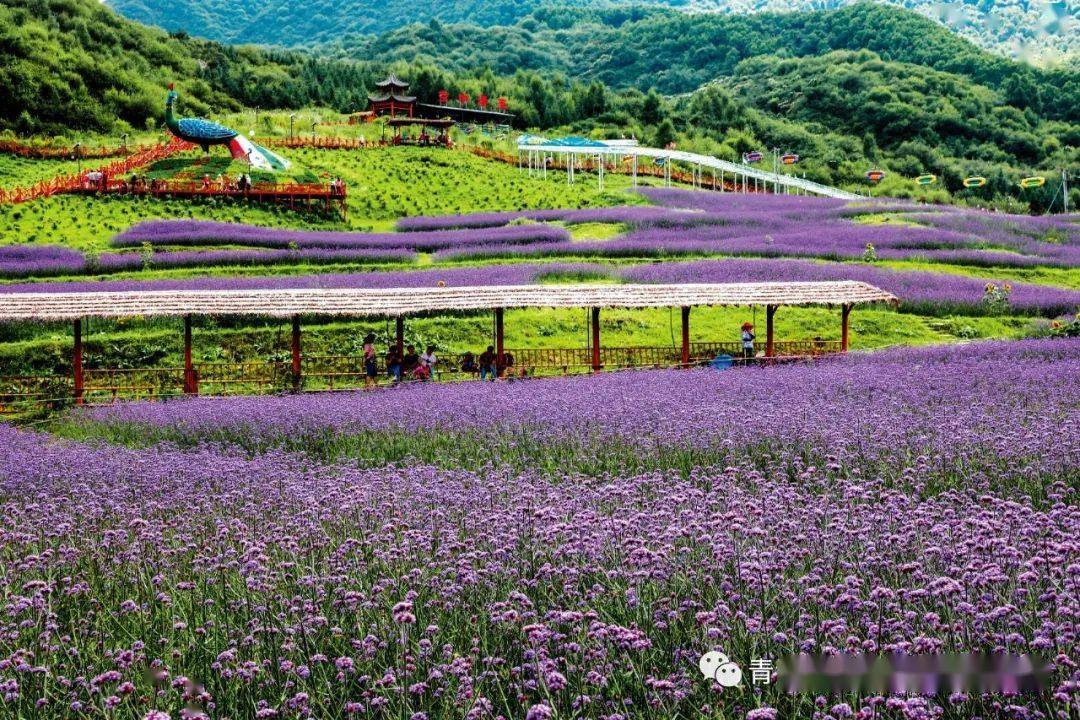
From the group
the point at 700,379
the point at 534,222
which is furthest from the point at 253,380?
the point at 534,222

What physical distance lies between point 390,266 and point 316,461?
23.2 m

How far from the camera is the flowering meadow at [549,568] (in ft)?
16.7

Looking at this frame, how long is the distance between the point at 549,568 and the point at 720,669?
5.73 ft

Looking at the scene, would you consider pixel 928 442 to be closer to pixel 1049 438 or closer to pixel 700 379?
pixel 1049 438

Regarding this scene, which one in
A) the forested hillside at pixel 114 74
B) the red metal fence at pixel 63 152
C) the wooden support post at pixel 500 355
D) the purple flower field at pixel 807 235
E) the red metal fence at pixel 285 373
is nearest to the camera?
the red metal fence at pixel 285 373

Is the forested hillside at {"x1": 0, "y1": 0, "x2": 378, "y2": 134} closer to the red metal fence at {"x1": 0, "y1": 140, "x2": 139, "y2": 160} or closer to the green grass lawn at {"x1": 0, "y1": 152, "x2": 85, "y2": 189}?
the red metal fence at {"x1": 0, "y1": 140, "x2": 139, "y2": 160}

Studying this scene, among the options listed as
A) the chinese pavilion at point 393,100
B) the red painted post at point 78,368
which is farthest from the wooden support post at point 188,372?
the chinese pavilion at point 393,100

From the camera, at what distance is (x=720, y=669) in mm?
4516

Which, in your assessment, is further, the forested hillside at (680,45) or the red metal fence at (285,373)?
the forested hillside at (680,45)

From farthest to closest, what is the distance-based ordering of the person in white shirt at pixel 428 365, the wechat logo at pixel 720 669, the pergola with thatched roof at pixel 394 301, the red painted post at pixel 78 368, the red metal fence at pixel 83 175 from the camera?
the red metal fence at pixel 83 175 → the person in white shirt at pixel 428 365 → the pergola with thatched roof at pixel 394 301 → the red painted post at pixel 78 368 → the wechat logo at pixel 720 669

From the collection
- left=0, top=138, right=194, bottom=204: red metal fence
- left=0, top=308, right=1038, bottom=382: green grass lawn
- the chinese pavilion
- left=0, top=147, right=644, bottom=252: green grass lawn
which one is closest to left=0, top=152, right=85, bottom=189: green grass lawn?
left=0, top=138, right=194, bottom=204: red metal fence

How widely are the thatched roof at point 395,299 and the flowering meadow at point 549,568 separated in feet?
28.3

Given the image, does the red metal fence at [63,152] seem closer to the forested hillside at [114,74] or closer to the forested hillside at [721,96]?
the forested hillside at [721,96]

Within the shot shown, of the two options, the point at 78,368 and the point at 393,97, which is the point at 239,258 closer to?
the point at 78,368
